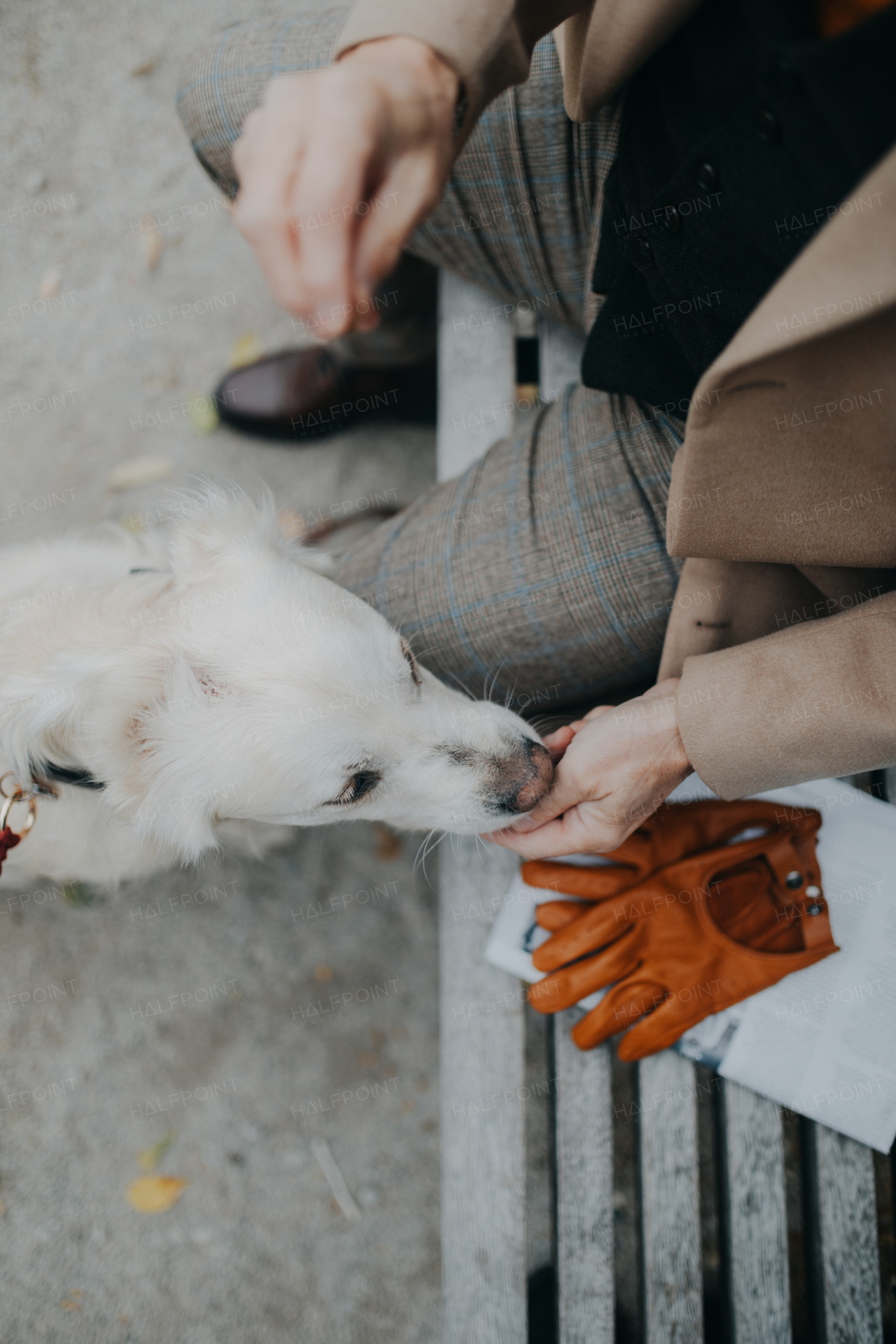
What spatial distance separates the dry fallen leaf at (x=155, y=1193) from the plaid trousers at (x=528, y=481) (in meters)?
1.79

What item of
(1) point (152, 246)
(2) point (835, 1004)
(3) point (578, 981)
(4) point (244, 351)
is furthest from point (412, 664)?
(1) point (152, 246)

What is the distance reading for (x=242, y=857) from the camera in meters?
2.31

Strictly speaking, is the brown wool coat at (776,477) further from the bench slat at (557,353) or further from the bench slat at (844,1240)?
the bench slat at (844,1240)

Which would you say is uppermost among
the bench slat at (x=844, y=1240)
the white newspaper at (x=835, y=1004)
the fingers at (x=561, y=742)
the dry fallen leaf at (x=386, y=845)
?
the fingers at (x=561, y=742)

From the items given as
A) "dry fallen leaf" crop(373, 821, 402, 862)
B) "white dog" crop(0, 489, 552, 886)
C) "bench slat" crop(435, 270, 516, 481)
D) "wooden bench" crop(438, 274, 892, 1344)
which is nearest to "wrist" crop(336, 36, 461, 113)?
"white dog" crop(0, 489, 552, 886)

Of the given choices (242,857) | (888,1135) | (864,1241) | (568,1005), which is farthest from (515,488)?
(864,1241)

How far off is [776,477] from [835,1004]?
1.22 meters

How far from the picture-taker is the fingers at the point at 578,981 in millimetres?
1576

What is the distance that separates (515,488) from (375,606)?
0.44 m

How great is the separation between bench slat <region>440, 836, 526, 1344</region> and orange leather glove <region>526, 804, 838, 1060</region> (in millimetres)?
152

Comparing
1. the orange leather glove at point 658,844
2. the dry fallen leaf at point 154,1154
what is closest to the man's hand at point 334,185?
the orange leather glove at point 658,844

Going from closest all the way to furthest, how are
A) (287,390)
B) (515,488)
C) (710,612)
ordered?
(710,612) < (515,488) < (287,390)

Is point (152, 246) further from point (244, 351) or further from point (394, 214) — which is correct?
point (394, 214)

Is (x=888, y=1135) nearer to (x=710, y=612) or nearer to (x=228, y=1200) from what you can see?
(x=710, y=612)
